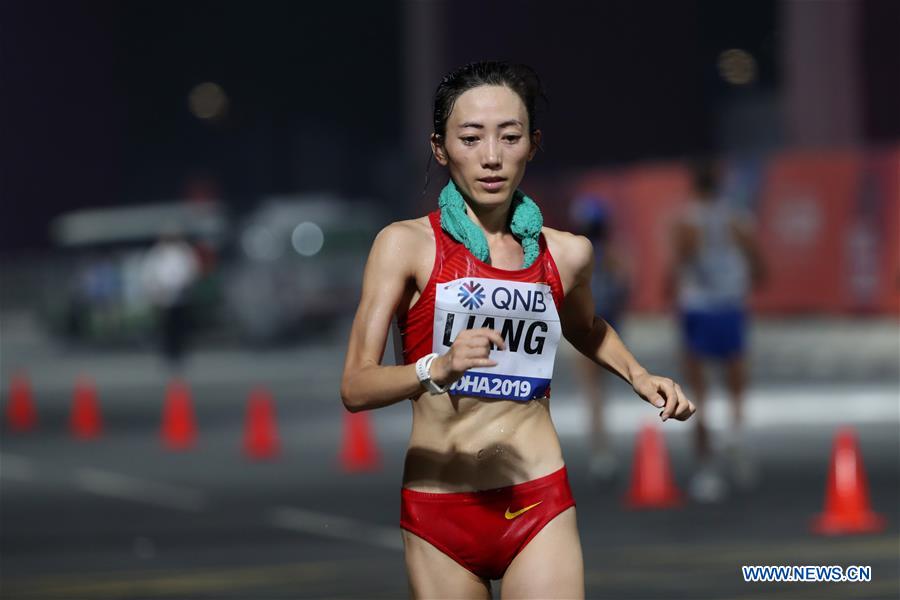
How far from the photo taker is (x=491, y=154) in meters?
5.50

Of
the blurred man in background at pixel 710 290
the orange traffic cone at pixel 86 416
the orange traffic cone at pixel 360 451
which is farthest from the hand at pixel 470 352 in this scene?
the orange traffic cone at pixel 86 416

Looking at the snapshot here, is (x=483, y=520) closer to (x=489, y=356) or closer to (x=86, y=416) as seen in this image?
(x=489, y=356)

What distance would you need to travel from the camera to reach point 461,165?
5.59 meters

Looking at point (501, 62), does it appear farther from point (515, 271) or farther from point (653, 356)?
point (653, 356)

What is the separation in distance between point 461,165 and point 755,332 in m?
26.3

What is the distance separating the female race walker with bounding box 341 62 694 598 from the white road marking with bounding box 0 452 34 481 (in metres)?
11.1

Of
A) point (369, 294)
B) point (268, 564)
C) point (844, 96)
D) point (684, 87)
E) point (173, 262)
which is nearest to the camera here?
point (369, 294)

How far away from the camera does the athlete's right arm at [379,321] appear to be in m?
5.28

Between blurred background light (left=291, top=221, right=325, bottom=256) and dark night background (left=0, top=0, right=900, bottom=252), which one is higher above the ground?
dark night background (left=0, top=0, right=900, bottom=252)

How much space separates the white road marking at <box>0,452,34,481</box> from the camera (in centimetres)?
1653

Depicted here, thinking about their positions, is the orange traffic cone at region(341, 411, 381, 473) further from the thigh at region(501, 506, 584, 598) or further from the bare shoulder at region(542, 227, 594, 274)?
the thigh at region(501, 506, 584, 598)

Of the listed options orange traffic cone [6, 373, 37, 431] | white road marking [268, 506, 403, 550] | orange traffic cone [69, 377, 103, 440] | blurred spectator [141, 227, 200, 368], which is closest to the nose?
white road marking [268, 506, 403, 550]

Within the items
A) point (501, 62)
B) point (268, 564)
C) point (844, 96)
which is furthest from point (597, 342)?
point (844, 96)

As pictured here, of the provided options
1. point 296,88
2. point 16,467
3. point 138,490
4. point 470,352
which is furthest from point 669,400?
point 296,88
